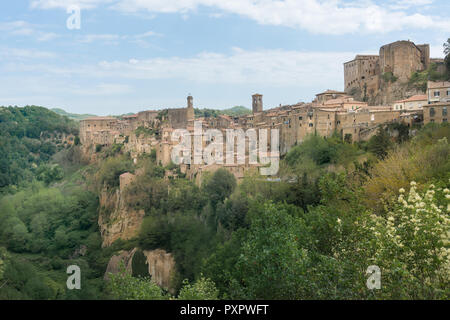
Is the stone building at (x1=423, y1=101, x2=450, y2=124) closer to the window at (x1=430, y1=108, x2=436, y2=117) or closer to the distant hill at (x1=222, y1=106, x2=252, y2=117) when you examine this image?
the window at (x1=430, y1=108, x2=436, y2=117)

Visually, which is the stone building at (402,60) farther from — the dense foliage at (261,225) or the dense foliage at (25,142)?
the dense foliage at (25,142)

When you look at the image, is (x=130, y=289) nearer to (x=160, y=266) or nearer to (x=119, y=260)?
(x=160, y=266)

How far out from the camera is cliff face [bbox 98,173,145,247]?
4241cm

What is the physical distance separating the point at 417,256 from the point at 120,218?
3514 cm

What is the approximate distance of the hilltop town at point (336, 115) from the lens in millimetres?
35219

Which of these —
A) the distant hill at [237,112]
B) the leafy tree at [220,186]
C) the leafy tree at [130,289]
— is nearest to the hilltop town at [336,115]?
the leafy tree at [220,186]

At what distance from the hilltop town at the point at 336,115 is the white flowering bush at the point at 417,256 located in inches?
873

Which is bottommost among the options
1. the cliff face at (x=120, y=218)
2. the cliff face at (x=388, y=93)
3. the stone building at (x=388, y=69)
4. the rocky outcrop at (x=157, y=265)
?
the rocky outcrop at (x=157, y=265)

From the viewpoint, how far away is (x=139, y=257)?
3662 cm

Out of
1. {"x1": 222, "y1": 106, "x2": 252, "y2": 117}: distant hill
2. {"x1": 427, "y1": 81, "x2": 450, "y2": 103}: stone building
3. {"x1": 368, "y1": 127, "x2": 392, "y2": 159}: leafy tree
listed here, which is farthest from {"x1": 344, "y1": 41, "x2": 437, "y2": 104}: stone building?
{"x1": 222, "y1": 106, "x2": 252, "y2": 117}: distant hill
